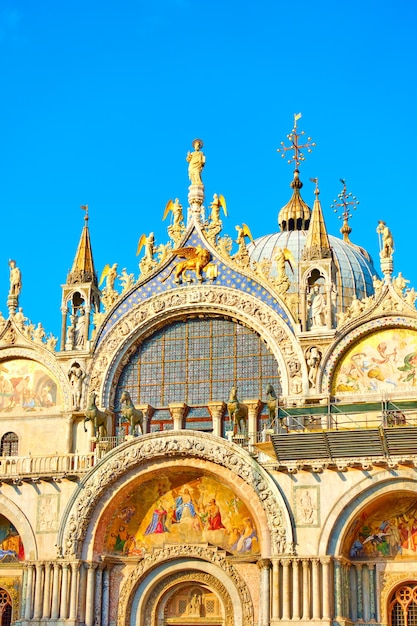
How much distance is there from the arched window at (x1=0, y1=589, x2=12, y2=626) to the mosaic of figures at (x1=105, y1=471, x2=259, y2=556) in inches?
142

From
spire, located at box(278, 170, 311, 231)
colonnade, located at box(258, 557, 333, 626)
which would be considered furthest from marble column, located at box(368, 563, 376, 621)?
spire, located at box(278, 170, 311, 231)

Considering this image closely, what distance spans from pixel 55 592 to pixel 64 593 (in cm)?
28

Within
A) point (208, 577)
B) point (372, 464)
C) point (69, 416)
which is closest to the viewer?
point (372, 464)

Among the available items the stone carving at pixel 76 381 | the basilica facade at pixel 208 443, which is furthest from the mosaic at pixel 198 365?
the stone carving at pixel 76 381

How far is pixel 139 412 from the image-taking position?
1361 inches

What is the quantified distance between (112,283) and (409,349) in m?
9.65

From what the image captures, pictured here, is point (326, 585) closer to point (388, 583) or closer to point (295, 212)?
point (388, 583)

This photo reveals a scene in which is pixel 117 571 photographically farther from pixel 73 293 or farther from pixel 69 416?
pixel 73 293

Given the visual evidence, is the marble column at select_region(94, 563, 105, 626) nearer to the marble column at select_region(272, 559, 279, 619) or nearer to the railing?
the railing

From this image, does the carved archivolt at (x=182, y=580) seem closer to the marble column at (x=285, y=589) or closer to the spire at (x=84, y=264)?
the marble column at (x=285, y=589)

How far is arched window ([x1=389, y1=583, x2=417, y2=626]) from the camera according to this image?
31.1m

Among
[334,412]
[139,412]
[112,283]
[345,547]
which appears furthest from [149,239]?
[345,547]

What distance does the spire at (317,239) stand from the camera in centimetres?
3544

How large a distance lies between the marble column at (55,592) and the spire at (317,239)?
11737 mm
